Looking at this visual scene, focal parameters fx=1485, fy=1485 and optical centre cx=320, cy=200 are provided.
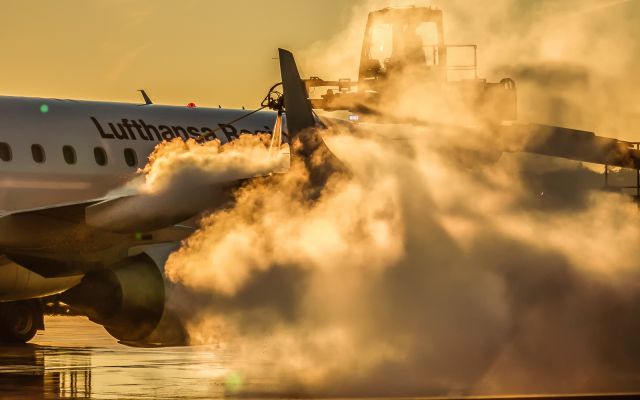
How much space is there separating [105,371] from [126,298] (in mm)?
1943

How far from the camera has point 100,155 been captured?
107 feet

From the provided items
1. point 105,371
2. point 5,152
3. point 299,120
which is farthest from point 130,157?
point 299,120

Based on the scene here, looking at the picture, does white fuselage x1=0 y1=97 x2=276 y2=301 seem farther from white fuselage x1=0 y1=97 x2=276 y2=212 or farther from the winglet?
the winglet

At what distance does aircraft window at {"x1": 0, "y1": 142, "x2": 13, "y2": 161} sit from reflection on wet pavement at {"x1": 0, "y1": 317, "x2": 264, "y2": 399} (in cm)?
408

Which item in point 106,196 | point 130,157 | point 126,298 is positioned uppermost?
point 130,157

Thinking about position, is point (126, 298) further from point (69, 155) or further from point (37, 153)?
point (69, 155)

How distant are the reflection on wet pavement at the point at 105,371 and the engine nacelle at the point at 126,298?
0.76m

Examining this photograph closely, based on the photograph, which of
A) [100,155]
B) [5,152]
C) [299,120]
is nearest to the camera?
[299,120]

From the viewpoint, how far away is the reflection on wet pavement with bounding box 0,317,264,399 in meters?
22.2

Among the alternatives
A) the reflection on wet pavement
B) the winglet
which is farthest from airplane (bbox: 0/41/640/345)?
the reflection on wet pavement

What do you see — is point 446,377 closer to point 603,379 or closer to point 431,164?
point 603,379

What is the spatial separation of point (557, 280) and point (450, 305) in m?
2.81

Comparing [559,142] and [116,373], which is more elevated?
[559,142]

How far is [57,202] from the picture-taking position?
103 feet
